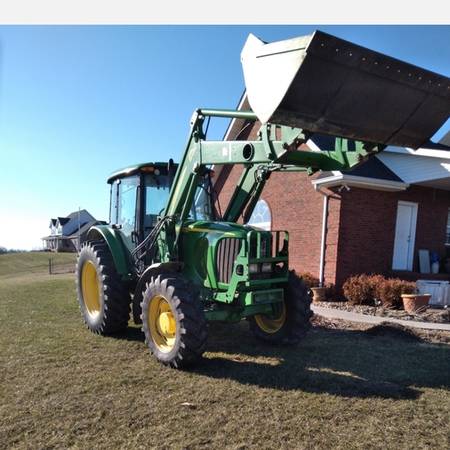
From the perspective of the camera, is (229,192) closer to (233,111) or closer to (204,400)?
(233,111)

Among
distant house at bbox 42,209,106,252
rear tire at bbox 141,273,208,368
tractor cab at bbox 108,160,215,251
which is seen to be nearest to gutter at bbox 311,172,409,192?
tractor cab at bbox 108,160,215,251

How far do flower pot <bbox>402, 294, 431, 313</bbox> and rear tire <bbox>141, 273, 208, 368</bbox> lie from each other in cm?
656

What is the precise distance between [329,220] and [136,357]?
768cm

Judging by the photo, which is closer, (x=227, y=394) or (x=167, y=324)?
(x=227, y=394)

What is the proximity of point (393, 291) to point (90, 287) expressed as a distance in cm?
692

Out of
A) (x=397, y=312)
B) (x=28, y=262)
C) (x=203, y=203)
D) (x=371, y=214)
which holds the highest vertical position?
(x=371, y=214)

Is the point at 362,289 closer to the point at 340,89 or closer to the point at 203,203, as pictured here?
the point at 203,203

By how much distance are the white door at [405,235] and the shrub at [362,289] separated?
2.44 meters

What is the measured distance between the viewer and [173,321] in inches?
217

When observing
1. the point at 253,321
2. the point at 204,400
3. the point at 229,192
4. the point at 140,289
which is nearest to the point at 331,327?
the point at 253,321

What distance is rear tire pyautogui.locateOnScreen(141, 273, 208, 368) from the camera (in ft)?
16.5

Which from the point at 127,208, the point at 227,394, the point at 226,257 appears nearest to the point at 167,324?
the point at 226,257

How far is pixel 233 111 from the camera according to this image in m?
5.47

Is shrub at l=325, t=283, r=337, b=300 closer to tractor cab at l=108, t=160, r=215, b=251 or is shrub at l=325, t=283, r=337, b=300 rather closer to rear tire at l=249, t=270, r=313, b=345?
rear tire at l=249, t=270, r=313, b=345
